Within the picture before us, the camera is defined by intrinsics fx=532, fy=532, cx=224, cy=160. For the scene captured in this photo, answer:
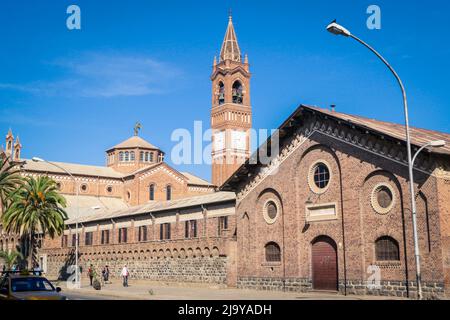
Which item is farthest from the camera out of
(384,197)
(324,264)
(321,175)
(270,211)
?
(270,211)

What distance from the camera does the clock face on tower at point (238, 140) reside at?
3861 inches

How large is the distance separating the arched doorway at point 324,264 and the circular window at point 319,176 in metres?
2.99

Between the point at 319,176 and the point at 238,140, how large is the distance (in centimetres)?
6671

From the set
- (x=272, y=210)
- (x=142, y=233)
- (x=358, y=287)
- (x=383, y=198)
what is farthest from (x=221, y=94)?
(x=358, y=287)

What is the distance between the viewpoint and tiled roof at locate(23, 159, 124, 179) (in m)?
80.1

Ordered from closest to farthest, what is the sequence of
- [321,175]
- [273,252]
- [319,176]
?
[321,175], [319,176], [273,252]

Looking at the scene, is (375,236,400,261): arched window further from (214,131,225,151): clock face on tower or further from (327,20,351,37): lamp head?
(214,131,225,151): clock face on tower

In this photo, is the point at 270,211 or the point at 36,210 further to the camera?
the point at 36,210

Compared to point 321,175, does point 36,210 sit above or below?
below

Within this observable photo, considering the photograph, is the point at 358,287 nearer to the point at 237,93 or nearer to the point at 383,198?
the point at 383,198

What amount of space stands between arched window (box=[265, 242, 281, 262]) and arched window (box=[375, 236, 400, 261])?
24.5 feet

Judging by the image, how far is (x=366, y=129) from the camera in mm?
28750

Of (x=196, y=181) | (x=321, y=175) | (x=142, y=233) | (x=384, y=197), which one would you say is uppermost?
(x=196, y=181)
